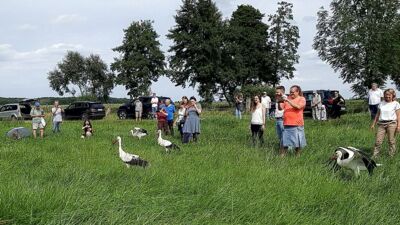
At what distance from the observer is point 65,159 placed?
973 centimetres

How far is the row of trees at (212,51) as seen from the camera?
47987 millimetres

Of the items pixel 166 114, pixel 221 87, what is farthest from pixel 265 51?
pixel 166 114

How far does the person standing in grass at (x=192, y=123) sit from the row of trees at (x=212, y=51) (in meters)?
32.1

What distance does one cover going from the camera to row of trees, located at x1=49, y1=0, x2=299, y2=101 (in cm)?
4799

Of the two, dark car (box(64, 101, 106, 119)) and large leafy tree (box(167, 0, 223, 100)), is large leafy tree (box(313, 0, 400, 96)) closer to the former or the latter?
large leafy tree (box(167, 0, 223, 100))

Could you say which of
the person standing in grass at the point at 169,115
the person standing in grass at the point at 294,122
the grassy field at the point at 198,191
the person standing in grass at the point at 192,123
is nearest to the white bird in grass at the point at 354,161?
the grassy field at the point at 198,191

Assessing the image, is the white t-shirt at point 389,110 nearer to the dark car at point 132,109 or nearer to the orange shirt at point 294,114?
the orange shirt at point 294,114

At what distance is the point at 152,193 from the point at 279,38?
4940 centimetres

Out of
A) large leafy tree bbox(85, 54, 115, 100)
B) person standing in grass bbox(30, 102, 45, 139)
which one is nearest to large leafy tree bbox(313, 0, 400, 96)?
person standing in grass bbox(30, 102, 45, 139)

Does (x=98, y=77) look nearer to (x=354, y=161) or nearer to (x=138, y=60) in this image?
(x=138, y=60)

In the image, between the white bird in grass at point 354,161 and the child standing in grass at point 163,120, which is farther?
the child standing in grass at point 163,120

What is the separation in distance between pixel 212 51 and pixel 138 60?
1143 centimetres

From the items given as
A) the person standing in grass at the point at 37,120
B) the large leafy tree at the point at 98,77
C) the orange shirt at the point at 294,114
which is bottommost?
the person standing in grass at the point at 37,120

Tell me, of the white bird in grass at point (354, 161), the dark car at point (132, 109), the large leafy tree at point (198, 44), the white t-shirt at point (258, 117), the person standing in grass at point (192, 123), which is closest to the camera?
the white bird in grass at point (354, 161)
